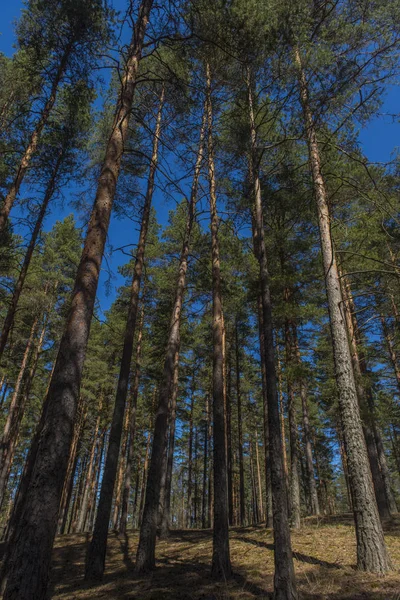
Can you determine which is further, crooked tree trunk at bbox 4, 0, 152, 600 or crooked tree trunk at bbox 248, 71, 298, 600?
crooked tree trunk at bbox 248, 71, 298, 600

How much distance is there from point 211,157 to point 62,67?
17.6 feet

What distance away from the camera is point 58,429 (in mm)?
3184

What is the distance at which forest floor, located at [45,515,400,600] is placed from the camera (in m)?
4.96

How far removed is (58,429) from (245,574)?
18.4ft

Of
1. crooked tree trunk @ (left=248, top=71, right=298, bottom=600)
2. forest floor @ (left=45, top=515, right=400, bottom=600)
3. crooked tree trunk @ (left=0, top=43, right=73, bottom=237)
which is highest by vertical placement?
crooked tree trunk @ (left=0, top=43, right=73, bottom=237)

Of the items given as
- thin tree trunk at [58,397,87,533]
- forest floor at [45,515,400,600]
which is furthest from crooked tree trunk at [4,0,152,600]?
thin tree trunk at [58,397,87,533]

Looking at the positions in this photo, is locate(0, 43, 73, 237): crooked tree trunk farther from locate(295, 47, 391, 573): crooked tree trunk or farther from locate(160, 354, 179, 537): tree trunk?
locate(160, 354, 179, 537): tree trunk

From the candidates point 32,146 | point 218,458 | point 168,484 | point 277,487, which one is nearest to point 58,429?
point 277,487

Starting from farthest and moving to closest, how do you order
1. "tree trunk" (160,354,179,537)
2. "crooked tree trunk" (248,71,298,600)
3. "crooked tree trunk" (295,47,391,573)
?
"tree trunk" (160,354,179,537), "crooked tree trunk" (295,47,391,573), "crooked tree trunk" (248,71,298,600)

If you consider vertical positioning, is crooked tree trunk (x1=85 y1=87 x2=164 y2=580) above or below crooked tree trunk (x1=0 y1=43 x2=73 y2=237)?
below

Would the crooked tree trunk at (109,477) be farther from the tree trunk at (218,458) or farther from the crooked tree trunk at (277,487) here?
the crooked tree trunk at (277,487)

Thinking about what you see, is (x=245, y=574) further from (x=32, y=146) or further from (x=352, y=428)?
(x=32, y=146)

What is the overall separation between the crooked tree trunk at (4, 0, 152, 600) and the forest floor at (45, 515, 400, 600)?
3402 millimetres

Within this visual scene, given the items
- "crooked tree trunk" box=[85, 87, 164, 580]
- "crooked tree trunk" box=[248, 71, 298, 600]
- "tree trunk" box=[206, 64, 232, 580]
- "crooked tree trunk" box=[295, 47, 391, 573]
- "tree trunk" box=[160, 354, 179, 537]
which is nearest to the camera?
"crooked tree trunk" box=[248, 71, 298, 600]
